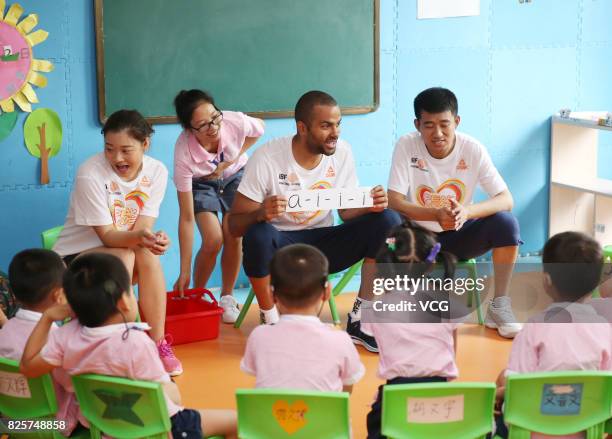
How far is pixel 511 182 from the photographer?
18.1 feet

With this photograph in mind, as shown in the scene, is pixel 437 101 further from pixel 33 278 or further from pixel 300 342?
pixel 33 278

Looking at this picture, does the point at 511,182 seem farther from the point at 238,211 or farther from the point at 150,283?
the point at 150,283

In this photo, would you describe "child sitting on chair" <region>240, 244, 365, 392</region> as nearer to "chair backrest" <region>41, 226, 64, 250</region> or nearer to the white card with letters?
the white card with letters

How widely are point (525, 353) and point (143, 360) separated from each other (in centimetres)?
104

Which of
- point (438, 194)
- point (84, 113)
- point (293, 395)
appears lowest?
point (293, 395)

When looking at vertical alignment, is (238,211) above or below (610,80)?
below

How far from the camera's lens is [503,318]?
4156 mm

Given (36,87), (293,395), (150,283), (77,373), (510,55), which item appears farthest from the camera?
(510,55)

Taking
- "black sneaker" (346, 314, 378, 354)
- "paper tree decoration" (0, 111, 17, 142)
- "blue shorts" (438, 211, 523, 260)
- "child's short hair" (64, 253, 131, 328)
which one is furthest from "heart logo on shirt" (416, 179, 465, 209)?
"child's short hair" (64, 253, 131, 328)

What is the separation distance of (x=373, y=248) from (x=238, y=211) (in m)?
0.62

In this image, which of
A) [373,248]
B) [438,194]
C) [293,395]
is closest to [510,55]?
[438,194]

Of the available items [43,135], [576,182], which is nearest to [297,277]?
[43,135]

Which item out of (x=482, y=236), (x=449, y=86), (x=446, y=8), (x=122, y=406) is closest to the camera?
(x=122, y=406)

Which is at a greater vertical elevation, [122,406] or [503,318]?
[122,406]
